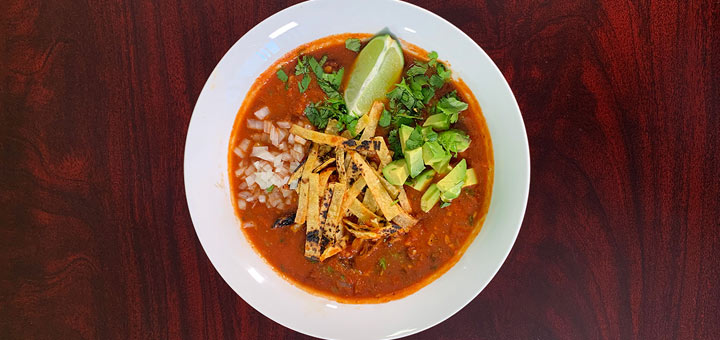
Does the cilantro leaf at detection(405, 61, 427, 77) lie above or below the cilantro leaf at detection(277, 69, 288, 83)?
below

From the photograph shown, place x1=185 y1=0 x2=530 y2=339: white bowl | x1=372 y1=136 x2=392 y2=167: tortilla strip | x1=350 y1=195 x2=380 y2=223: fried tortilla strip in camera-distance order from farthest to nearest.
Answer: x1=350 y1=195 x2=380 y2=223: fried tortilla strip
x1=372 y1=136 x2=392 y2=167: tortilla strip
x1=185 y1=0 x2=530 y2=339: white bowl

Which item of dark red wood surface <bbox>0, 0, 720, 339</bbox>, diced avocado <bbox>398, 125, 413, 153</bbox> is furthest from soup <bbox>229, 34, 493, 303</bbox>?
dark red wood surface <bbox>0, 0, 720, 339</bbox>

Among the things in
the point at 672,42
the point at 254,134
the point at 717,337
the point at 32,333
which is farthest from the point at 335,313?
the point at 672,42

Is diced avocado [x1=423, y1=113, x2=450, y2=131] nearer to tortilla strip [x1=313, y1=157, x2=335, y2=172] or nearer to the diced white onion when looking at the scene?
tortilla strip [x1=313, y1=157, x2=335, y2=172]

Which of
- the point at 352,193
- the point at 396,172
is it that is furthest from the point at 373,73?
the point at 352,193

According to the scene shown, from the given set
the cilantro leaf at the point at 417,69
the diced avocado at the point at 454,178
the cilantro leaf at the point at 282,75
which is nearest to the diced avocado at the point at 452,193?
the diced avocado at the point at 454,178

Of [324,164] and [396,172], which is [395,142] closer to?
[396,172]

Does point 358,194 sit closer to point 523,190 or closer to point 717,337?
point 523,190
